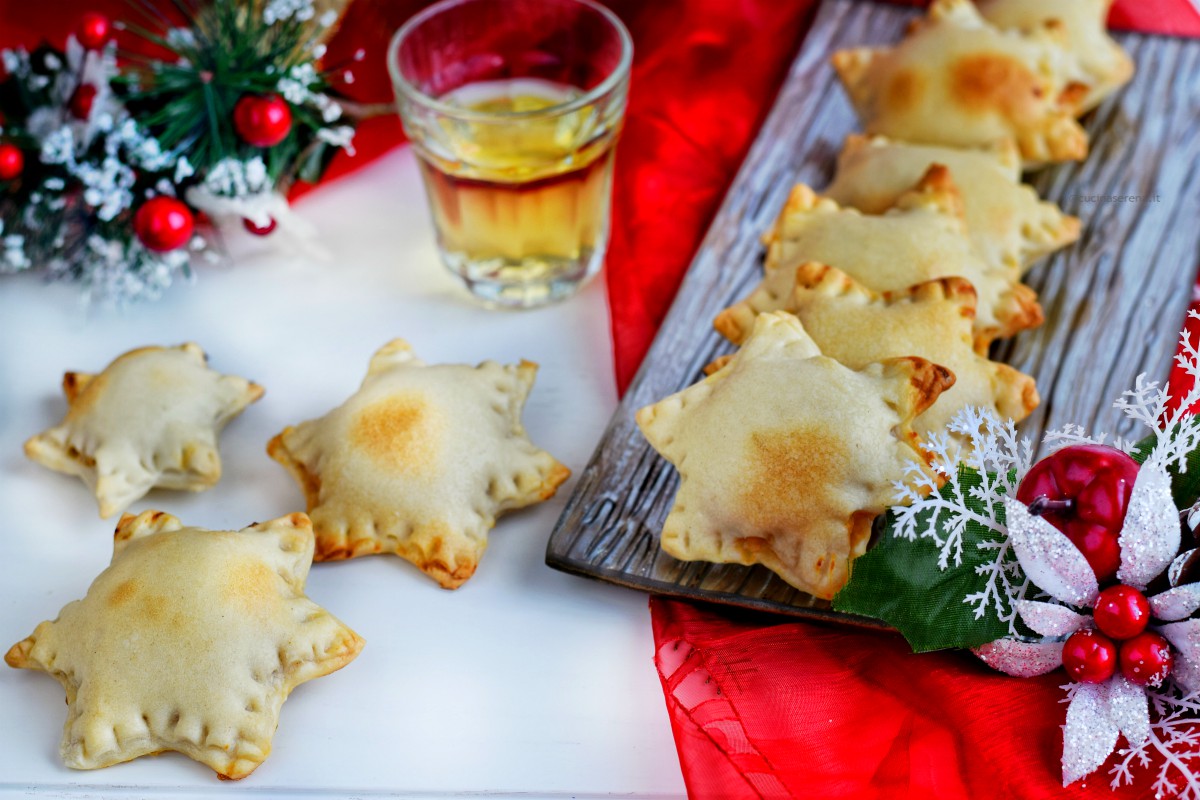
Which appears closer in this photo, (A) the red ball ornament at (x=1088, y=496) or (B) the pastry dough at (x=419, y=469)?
(A) the red ball ornament at (x=1088, y=496)

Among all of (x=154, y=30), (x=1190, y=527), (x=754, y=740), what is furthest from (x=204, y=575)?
(x=154, y=30)

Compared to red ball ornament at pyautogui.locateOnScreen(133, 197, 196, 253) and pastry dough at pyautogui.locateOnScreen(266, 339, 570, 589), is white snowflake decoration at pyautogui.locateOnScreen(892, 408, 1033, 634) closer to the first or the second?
pastry dough at pyautogui.locateOnScreen(266, 339, 570, 589)

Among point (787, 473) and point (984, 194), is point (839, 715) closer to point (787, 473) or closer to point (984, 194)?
point (787, 473)

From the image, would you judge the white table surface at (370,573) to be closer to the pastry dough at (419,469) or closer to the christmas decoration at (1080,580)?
the pastry dough at (419,469)

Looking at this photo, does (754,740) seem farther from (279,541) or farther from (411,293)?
(411,293)

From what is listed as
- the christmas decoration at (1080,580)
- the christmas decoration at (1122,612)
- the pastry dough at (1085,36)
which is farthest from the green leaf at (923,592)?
the pastry dough at (1085,36)
